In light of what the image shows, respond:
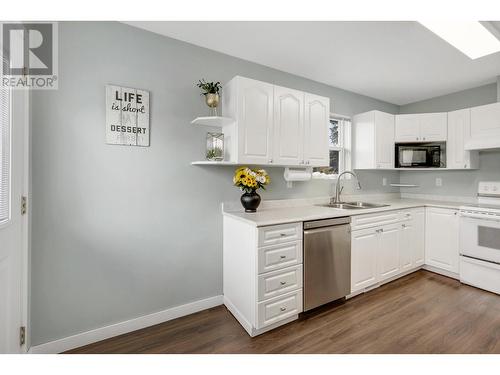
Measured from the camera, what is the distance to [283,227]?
1995 millimetres

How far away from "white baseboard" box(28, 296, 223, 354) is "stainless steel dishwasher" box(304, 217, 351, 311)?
96 centimetres

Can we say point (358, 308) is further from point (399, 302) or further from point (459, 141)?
point (459, 141)

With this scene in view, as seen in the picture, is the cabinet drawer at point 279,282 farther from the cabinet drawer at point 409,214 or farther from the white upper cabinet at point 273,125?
the cabinet drawer at point 409,214

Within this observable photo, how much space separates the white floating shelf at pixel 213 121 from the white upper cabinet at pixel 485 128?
318 cm

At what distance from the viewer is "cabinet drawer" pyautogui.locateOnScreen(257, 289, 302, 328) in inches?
74.6

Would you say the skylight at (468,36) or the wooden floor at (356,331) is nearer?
the wooden floor at (356,331)

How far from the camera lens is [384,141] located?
3412 millimetres

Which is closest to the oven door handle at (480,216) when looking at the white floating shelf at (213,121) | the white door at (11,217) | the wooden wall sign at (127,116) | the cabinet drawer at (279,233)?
the cabinet drawer at (279,233)

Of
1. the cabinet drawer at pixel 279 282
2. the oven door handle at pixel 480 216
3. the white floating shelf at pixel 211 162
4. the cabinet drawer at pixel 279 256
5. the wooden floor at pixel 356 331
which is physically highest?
the white floating shelf at pixel 211 162

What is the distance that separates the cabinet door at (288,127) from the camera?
91.7 inches

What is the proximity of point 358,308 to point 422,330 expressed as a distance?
0.52 m

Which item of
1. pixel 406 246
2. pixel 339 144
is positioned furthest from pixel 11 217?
pixel 406 246

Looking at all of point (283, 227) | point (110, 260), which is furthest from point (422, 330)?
point (110, 260)

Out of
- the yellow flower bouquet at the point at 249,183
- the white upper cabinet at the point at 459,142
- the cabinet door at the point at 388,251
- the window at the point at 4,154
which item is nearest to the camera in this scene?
the window at the point at 4,154
